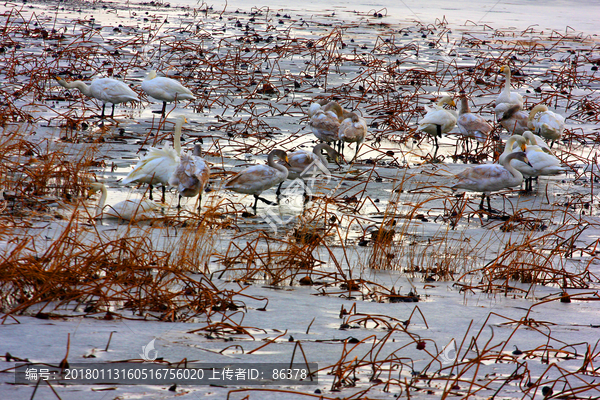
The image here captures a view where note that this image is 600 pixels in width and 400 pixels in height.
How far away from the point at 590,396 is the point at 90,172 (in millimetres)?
5631

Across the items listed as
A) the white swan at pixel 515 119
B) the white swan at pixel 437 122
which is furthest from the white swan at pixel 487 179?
the white swan at pixel 515 119

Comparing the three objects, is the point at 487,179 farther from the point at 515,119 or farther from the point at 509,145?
the point at 515,119

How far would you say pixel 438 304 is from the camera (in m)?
4.02

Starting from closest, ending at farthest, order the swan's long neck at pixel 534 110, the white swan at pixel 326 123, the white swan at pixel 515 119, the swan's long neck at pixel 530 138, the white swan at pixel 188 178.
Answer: the white swan at pixel 188 178, the swan's long neck at pixel 530 138, the white swan at pixel 326 123, the swan's long neck at pixel 534 110, the white swan at pixel 515 119

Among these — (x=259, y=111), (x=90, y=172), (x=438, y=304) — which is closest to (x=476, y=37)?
(x=259, y=111)

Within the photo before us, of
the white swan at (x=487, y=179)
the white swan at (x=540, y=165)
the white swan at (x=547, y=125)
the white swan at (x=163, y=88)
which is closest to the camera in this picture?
the white swan at (x=487, y=179)

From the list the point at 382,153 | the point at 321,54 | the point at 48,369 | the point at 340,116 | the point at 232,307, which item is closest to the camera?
the point at 48,369

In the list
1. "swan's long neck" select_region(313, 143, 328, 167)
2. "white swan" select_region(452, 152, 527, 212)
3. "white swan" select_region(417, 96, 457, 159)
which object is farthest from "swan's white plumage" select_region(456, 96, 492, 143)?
"swan's long neck" select_region(313, 143, 328, 167)

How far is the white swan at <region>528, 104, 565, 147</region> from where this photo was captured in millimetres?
9398

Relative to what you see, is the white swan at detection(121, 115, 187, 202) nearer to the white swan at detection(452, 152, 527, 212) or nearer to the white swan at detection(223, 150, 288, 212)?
the white swan at detection(223, 150, 288, 212)

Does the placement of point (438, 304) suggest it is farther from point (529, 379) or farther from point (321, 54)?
point (321, 54)

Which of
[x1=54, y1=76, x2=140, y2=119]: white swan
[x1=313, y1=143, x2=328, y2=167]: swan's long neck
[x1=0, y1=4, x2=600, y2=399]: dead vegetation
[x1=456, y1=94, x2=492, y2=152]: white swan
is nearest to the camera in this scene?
[x1=0, y1=4, x2=600, y2=399]: dead vegetation

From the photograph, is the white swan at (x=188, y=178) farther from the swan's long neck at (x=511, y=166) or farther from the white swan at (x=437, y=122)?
the white swan at (x=437, y=122)

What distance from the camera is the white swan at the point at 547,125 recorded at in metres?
9.40
